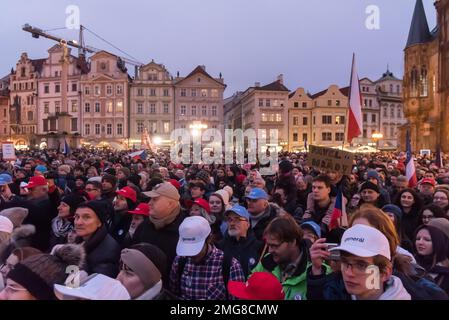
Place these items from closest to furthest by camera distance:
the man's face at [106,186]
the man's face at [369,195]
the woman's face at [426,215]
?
the woman's face at [426,215] → the man's face at [369,195] → the man's face at [106,186]

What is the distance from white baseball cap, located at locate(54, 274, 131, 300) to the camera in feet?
8.70

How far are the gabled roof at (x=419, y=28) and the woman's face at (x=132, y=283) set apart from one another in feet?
179

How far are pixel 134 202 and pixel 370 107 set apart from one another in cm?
7434

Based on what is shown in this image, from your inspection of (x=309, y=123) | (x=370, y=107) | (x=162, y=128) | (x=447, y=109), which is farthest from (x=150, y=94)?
(x=447, y=109)

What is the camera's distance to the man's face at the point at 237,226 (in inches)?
199

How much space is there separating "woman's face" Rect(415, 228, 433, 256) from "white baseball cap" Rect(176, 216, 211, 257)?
2040mm

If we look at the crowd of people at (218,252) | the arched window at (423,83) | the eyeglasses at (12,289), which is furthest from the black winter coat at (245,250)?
the arched window at (423,83)

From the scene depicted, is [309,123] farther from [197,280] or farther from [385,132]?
[197,280]

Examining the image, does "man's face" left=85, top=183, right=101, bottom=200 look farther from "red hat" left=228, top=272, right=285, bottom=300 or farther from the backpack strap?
"red hat" left=228, top=272, right=285, bottom=300

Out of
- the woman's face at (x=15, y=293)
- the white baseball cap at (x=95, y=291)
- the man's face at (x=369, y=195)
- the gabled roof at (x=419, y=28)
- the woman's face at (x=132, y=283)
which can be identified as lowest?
the woman's face at (x=132, y=283)

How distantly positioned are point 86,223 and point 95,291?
6.96 feet

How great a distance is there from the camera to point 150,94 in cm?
7188

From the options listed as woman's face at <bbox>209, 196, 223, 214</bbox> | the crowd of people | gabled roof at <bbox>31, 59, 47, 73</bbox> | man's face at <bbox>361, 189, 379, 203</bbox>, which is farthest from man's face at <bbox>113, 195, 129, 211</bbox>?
gabled roof at <bbox>31, 59, 47, 73</bbox>

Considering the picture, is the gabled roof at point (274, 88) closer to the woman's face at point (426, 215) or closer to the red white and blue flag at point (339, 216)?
the woman's face at point (426, 215)
